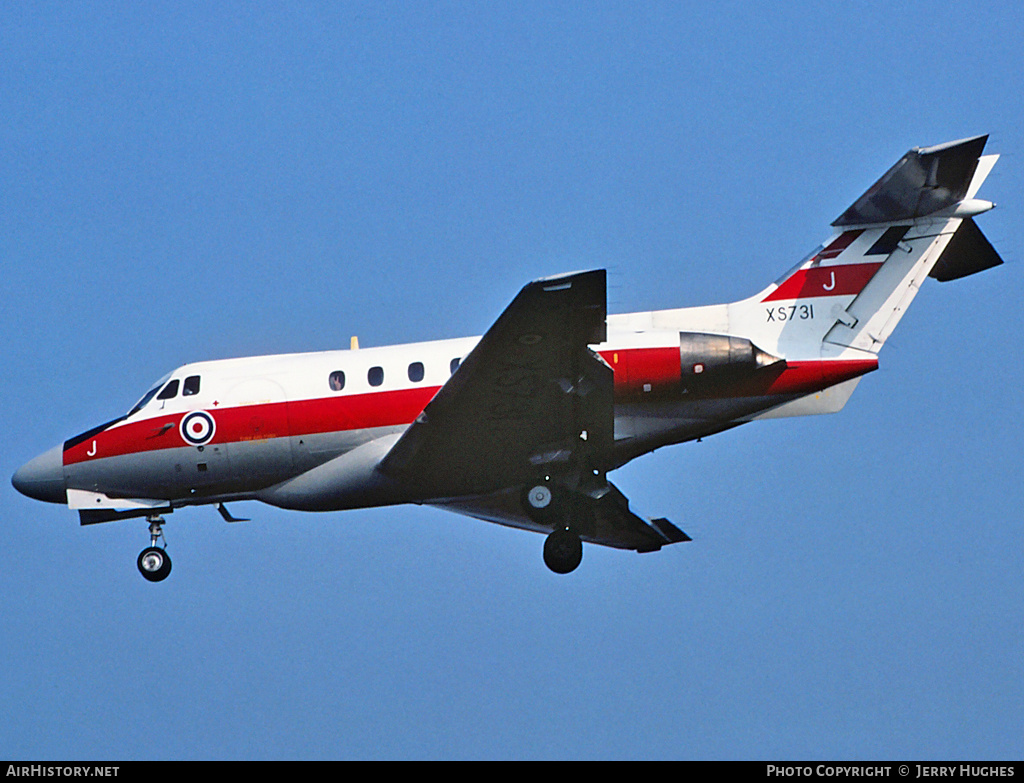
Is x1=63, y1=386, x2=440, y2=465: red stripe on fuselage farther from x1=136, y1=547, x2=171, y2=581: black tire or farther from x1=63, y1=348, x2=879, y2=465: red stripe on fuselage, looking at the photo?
x1=136, y1=547, x2=171, y2=581: black tire

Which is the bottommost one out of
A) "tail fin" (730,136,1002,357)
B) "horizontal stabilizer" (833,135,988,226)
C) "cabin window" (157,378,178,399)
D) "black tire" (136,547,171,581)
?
"black tire" (136,547,171,581)

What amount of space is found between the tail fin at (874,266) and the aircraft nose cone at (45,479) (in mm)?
10482

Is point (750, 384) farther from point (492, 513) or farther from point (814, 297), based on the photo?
point (492, 513)

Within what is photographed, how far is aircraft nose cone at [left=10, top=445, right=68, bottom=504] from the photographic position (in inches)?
768

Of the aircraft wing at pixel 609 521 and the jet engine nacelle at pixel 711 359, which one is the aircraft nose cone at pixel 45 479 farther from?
the jet engine nacelle at pixel 711 359

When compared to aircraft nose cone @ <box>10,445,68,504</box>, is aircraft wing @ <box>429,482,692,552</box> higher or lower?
lower

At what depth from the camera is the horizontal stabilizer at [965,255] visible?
19000 mm

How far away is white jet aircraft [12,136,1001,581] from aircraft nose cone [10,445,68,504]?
2 centimetres

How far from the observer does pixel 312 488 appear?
18922mm

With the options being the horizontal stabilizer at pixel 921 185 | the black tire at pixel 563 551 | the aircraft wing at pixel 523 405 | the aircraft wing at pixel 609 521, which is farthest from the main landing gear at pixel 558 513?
the horizontal stabilizer at pixel 921 185

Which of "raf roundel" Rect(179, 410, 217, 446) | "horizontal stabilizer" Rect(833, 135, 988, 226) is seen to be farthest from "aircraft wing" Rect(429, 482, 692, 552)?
"horizontal stabilizer" Rect(833, 135, 988, 226)

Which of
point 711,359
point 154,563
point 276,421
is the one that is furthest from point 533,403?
point 154,563

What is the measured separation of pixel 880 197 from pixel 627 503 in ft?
20.0
